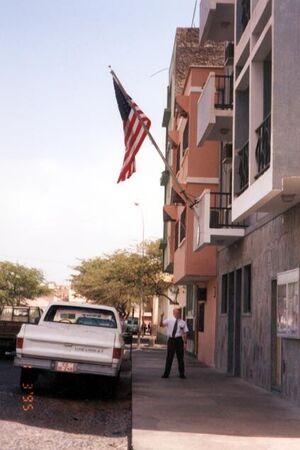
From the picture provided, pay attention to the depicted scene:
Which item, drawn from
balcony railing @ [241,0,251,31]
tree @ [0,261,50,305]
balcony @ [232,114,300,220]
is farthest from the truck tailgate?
tree @ [0,261,50,305]

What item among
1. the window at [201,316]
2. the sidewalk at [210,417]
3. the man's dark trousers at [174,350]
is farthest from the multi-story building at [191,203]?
the sidewalk at [210,417]

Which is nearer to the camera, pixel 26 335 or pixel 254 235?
pixel 26 335

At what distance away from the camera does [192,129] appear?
77.2 ft

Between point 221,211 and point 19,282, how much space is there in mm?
68199

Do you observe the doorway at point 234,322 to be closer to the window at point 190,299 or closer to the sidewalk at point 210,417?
the sidewalk at point 210,417

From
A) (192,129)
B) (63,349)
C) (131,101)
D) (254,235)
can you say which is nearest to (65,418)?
(63,349)

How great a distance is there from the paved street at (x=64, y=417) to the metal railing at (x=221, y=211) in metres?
5.12

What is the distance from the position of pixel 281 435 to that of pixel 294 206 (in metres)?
4.60

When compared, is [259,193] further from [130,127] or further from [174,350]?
[130,127]

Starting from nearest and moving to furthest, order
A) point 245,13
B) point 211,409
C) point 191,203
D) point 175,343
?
1. point 211,409
2. point 245,13
3. point 175,343
4. point 191,203

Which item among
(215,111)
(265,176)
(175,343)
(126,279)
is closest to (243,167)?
(265,176)

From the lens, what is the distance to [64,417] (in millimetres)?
10523

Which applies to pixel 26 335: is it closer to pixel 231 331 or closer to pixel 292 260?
pixel 292 260

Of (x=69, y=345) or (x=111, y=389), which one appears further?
(x=111, y=389)
